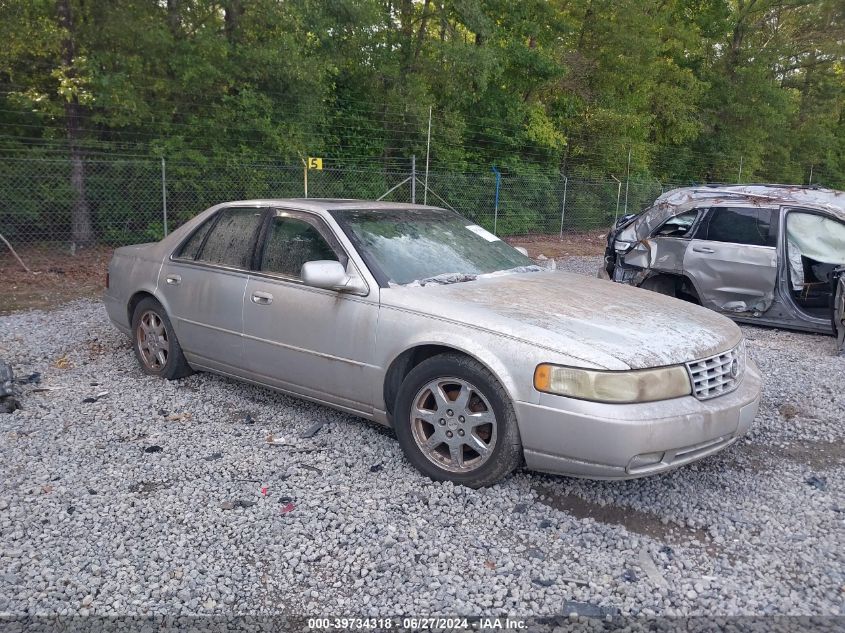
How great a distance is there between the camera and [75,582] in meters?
2.98

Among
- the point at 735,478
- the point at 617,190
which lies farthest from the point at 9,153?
the point at 617,190

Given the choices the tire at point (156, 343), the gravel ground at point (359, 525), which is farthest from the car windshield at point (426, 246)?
the tire at point (156, 343)

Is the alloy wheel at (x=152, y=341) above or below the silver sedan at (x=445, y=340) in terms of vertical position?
below

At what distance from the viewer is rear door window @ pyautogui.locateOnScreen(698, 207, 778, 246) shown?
786 centimetres

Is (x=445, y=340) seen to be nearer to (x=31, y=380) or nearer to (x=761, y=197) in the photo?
(x=31, y=380)

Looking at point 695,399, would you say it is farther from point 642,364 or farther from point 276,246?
point 276,246

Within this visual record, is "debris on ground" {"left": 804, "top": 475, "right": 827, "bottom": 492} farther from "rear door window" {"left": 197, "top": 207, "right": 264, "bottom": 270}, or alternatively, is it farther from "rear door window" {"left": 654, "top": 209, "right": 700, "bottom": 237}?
"rear door window" {"left": 654, "top": 209, "right": 700, "bottom": 237}

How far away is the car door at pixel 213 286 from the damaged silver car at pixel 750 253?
5201 millimetres

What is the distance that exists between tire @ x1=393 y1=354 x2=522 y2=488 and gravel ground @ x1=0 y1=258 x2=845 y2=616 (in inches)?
6.0

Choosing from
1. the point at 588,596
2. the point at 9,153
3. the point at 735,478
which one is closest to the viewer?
the point at 588,596

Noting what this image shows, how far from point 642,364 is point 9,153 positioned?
39.7 ft

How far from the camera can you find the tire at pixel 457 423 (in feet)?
A: 11.9

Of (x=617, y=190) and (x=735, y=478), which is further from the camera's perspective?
(x=617, y=190)

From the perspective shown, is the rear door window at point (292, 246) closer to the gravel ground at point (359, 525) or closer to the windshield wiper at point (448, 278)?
the windshield wiper at point (448, 278)
